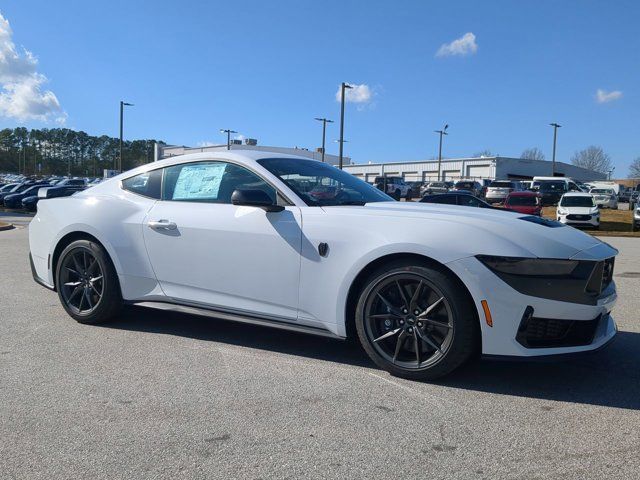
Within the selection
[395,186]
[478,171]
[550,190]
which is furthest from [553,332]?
[478,171]

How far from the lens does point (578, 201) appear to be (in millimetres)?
23328

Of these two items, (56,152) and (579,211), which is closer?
(579,211)

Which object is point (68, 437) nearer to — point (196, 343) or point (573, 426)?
point (196, 343)

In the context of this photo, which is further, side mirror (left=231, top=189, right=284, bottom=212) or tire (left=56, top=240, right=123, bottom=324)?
tire (left=56, top=240, right=123, bottom=324)

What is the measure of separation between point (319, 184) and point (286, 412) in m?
1.90

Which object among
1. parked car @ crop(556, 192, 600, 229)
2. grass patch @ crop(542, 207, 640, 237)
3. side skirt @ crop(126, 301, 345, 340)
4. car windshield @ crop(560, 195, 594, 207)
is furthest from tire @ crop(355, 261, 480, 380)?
car windshield @ crop(560, 195, 594, 207)

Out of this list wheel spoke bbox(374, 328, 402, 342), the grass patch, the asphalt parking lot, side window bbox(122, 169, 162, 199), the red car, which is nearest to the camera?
the asphalt parking lot

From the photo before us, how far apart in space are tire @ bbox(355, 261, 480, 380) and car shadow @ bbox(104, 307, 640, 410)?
0.21 m

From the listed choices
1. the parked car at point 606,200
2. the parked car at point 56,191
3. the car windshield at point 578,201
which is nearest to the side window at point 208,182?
the parked car at point 56,191

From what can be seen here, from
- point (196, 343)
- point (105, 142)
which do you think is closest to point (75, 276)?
point (196, 343)

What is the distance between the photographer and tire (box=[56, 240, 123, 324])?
4785mm

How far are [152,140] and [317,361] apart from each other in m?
107

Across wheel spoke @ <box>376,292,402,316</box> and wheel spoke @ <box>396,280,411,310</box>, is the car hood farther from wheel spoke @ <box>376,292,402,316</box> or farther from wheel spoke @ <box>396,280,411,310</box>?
wheel spoke @ <box>376,292,402,316</box>

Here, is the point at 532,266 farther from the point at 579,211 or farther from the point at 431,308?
→ the point at 579,211
